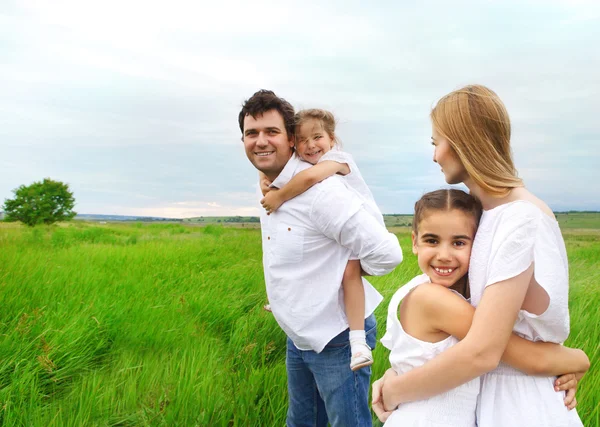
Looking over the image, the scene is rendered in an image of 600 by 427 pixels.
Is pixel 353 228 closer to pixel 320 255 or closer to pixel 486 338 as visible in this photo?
pixel 320 255

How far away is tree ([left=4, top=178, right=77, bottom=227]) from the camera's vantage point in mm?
35031

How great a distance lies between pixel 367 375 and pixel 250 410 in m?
1.00

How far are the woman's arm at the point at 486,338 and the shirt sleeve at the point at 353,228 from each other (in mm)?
841

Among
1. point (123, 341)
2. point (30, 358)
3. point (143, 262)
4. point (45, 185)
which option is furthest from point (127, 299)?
point (45, 185)

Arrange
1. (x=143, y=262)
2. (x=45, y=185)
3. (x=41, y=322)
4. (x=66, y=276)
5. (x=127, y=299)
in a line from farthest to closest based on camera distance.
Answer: (x=45, y=185) → (x=143, y=262) → (x=66, y=276) → (x=127, y=299) → (x=41, y=322)

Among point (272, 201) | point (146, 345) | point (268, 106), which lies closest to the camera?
point (272, 201)

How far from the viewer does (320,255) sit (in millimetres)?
2170

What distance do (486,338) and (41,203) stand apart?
4078 cm

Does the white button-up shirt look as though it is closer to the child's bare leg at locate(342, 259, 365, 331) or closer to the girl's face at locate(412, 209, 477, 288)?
the child's bare leg at locate(342, 259, 365, 331)

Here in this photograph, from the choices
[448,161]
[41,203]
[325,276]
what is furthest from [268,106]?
[41,203]

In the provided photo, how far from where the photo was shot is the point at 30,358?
337 centimetres

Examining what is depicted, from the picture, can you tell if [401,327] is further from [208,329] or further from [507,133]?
[208,329]

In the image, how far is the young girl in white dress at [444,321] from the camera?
51.6 inches

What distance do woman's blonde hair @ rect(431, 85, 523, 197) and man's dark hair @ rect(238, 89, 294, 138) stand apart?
Answer: 3.85ft
